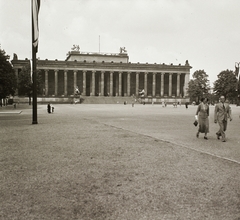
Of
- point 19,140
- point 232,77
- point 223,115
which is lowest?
point 19,140

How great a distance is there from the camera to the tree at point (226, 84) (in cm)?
10594

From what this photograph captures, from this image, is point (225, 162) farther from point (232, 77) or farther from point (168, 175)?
point (232, 77)

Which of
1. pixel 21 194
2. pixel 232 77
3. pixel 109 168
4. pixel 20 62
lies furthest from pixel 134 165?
pixel 232 77

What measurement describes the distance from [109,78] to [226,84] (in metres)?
46.2

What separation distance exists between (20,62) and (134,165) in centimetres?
9334

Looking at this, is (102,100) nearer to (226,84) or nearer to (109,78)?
(109,78)

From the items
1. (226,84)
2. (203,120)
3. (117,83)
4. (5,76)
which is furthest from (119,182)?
(226,84)

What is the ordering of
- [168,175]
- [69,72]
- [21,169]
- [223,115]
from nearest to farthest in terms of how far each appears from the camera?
[168,175], [21,169], [223,115], [69,72]

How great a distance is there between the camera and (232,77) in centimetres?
11019

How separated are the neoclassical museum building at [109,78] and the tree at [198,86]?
267cm

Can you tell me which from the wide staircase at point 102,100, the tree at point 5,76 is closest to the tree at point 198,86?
the wide staircase at point 102,100

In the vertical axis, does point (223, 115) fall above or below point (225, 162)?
above

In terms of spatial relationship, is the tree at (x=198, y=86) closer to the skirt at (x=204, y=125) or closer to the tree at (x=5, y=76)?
the tree at (x=5, y=76)

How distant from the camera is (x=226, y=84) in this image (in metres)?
111
